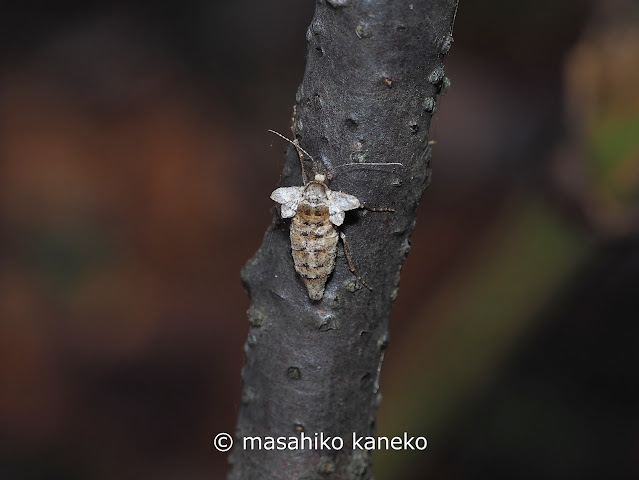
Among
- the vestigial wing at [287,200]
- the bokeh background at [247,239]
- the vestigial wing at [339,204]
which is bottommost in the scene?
the vestigial wing at [339,204]

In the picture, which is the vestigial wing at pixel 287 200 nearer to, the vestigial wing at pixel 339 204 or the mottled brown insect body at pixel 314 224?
the mottled brown insect body at pixel 314 224

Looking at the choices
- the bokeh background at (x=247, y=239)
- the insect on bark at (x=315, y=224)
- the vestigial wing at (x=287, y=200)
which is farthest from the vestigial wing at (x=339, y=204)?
the bokeh background at (x=247, y=239)

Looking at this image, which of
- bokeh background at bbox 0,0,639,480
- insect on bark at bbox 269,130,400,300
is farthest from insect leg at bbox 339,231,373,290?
bokeh background at bbox 0,0,639,480

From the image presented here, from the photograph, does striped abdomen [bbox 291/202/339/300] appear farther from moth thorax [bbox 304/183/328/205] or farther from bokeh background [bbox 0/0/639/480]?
bokeh background [bbox 0/0/639/480]
